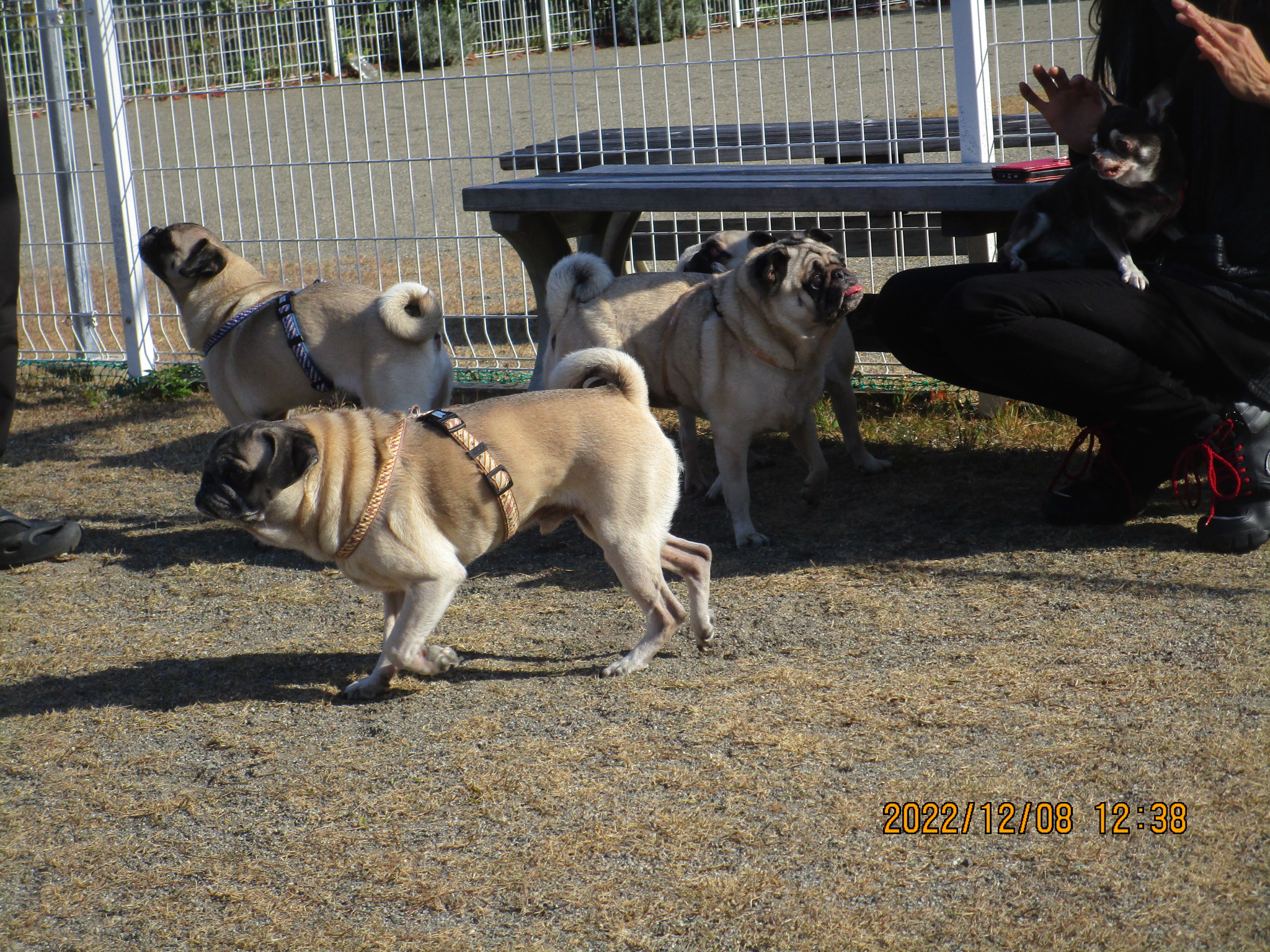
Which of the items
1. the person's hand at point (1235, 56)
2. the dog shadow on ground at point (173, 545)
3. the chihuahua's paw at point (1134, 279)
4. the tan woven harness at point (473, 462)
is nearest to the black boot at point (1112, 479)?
the chihuahua's paw at point (1134, 279)

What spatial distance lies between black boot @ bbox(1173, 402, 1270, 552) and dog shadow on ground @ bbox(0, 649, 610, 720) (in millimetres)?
2095

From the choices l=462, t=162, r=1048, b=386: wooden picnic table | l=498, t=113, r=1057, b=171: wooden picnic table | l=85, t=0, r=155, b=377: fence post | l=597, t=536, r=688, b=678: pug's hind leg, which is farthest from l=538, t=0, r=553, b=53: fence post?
l=597, t=536, r=688, b=678: pug's hind leg

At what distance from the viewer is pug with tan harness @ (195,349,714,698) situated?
295 cm

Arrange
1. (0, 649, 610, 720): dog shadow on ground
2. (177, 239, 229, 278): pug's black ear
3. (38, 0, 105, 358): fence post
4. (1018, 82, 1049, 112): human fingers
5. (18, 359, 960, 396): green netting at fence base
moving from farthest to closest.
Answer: (38, 0, 105, 358): fence post, (18, 359, 960, 396): green netting at fence base, (177, 239, 229, 278): pug's black ear, (1018, 82, 1049, 112): human fingers, (0, 649, 610, 720): dog shadow on ground

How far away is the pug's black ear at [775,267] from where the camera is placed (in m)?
4.24

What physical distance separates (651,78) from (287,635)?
14.6ft

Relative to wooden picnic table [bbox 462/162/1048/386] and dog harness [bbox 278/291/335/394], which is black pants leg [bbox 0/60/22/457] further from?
wooden picnic table [bbox 462/162/1048/386]

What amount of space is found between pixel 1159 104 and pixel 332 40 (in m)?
4.68

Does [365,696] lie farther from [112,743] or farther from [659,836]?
[659,836]

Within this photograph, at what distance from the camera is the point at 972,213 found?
4574 mm

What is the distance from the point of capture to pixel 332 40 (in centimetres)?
662

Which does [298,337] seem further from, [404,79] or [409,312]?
[404,79]

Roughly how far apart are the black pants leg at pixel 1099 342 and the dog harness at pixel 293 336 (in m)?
2.44
